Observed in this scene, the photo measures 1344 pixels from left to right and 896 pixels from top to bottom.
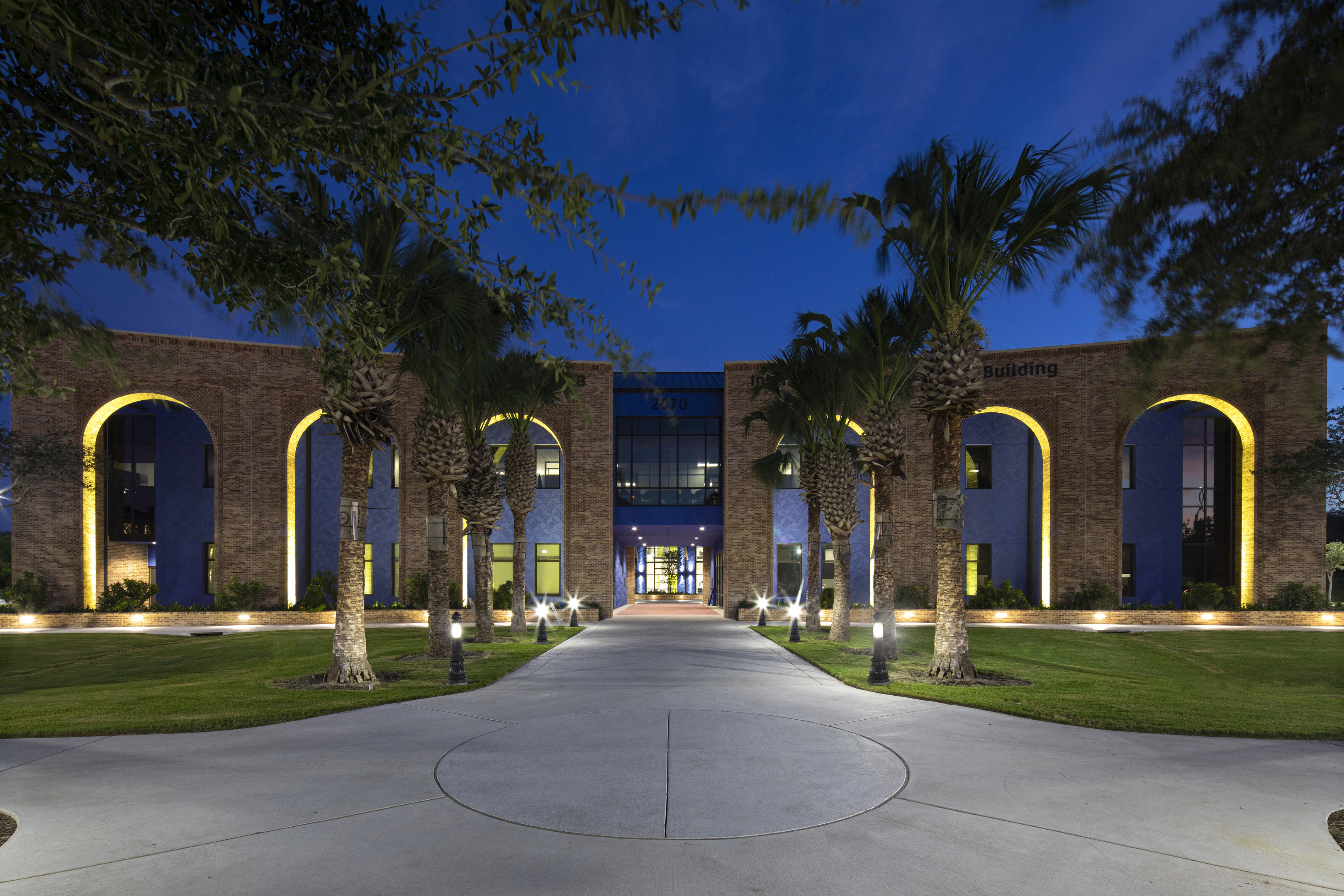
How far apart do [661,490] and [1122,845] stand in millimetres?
28025

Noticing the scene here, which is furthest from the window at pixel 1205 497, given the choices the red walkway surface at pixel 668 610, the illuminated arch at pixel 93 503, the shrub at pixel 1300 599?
the illuminated arch at pixel 93 503

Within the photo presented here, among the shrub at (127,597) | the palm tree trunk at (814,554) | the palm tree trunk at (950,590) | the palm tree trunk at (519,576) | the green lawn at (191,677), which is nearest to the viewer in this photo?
the green lawn at (191,677)

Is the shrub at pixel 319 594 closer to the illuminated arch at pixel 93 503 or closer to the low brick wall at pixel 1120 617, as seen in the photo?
the illuminated arch at pixel 93 503

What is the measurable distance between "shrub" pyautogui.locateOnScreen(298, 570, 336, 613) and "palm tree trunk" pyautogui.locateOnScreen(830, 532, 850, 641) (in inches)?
771

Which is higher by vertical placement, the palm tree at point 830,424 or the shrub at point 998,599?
the palm tree at point 830,424

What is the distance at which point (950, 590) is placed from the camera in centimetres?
1198

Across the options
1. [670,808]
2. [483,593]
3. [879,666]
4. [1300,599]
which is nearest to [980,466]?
[1300,599]

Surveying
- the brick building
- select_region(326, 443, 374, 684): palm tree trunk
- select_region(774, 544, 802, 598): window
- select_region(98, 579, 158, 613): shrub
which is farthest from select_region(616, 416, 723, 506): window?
select_region(326, 443, 374, 684): palm tree trunk

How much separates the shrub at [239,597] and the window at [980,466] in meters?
28.8

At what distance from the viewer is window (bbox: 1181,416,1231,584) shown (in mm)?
31234

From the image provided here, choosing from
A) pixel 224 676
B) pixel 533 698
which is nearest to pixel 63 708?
pixel 224 676

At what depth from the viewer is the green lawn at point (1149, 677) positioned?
869 centimetres

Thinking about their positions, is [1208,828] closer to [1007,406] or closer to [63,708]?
[63,708]

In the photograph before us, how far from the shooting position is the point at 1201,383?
25.4 metres
